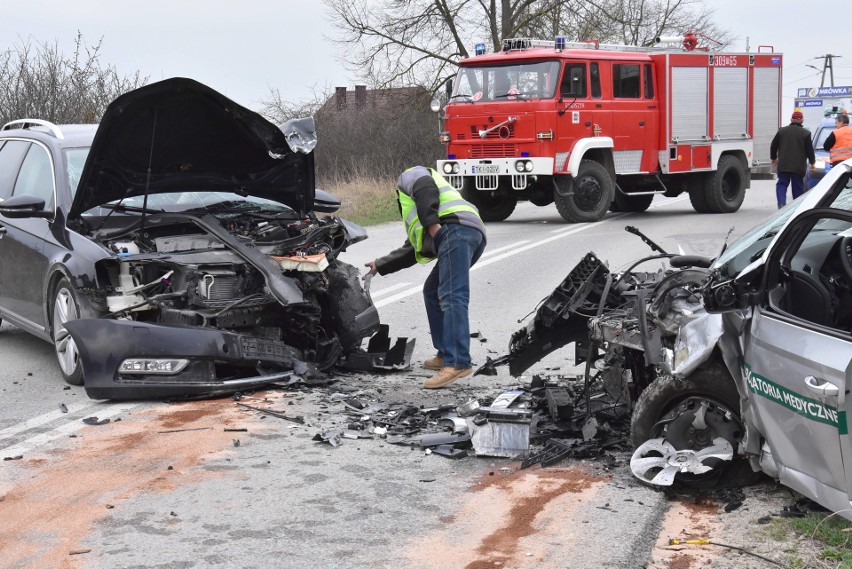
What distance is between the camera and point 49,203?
738 cm

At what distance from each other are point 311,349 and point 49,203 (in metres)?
2.06

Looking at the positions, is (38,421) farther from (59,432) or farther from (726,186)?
(726,186)

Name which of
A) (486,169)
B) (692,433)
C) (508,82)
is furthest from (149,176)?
(508,82)

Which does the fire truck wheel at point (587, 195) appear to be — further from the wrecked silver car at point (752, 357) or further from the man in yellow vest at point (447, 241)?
the wrecked silver car at point (752, 357)

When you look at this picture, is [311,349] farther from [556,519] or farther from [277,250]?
[556,519]

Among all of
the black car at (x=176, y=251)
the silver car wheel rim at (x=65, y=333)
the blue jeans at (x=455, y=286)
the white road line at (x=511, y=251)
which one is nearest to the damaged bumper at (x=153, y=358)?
the black car at (x=176, y=251)

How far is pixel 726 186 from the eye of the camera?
21.1 meters

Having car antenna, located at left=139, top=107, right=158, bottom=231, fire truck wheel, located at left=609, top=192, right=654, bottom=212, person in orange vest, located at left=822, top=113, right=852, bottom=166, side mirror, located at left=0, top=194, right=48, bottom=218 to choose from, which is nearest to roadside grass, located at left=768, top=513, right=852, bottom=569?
car antenna, located at left=139, top=107, right=158, bottom=231

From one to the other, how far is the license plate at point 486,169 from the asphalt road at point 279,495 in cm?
1113

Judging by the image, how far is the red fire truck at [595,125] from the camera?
17.8m

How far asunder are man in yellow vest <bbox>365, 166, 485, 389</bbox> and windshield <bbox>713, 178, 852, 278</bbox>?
7.78ft

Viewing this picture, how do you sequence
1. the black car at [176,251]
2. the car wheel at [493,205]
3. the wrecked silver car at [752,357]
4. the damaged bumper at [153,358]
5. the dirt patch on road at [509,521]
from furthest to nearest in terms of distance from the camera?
the car wheel at [493,205] → the black car at [176,251] → the damaged bumper at [153,358] → the dirt patch on road at [509,521] → the wrecked silver car at [752,357]

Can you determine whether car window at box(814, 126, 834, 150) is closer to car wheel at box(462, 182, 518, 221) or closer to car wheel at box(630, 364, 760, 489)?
car wheel at box(462, 182, 518, 221)

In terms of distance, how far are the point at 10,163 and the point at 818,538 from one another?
647 cm
